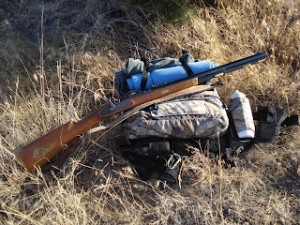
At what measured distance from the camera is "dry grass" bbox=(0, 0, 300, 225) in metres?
3.29

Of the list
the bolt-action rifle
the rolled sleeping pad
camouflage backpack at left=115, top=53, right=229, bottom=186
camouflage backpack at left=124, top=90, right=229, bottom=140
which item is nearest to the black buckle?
camouflage backpack at left=115, top=53, right=229, bottom=186

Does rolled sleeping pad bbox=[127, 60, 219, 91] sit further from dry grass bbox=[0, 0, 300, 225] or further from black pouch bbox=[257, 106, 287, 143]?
black pouch bbox=[257, 106, 287, 143]

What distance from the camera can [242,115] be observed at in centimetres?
356

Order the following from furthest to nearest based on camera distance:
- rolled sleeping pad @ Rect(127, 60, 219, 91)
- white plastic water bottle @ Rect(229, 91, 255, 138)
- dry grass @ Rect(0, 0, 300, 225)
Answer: rolled sleeping pad @ Rect(127, 60, 219, 91) < white plastic water bottle @ Rect(229, 91, 255, 138) < dry grass @ Rect(0, 0, 300, 225)

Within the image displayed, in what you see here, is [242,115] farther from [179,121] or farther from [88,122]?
[88,122]

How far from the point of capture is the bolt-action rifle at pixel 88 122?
132 inches

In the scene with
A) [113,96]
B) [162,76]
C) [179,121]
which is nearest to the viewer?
[179,121]

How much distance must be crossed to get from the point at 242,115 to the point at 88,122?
1.23 m

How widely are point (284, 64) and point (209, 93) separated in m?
1.19

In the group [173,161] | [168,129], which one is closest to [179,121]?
[168,129]

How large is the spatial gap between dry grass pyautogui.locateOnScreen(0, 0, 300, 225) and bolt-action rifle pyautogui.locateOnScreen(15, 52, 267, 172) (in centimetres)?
19

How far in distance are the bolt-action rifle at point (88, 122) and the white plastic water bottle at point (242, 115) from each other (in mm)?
297

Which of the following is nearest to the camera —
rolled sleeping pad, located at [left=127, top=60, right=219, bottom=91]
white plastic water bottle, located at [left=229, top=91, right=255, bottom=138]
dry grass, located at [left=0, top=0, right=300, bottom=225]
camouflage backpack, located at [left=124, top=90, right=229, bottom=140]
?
dry grass, located at [left=0, top=0, right=300, bottom=225]

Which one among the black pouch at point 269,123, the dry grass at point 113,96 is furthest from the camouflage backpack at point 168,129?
the black pouch at point 269,123
